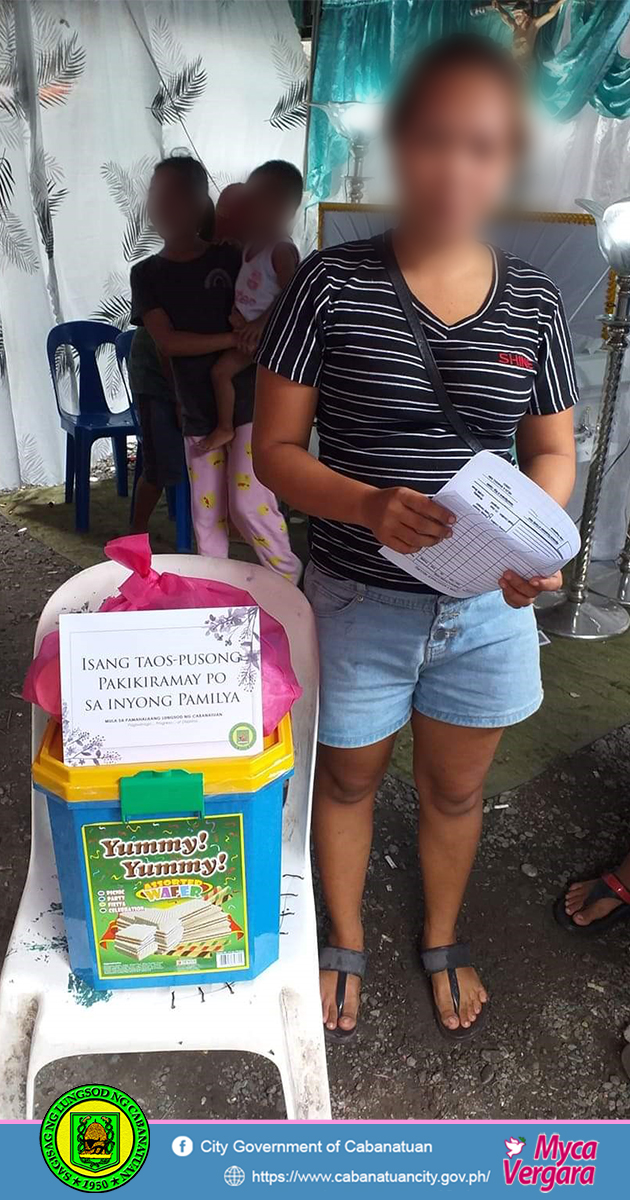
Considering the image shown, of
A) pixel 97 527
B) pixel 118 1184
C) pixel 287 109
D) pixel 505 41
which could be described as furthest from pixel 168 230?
pixel 118 1184

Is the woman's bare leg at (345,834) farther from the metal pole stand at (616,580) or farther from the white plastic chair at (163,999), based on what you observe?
the metal pole stand at (616,580)

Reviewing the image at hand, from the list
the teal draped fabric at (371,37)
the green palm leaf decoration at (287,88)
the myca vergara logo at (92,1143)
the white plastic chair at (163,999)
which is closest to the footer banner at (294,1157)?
the myca vergara logo at (92,1143)

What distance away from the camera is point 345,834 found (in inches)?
40.1

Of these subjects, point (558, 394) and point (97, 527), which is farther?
point (97, 527)

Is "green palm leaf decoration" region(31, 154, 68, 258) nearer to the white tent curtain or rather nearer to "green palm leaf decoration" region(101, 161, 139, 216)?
the white tent curtain

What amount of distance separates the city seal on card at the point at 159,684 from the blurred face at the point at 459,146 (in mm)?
344

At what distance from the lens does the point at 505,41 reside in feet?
2.14

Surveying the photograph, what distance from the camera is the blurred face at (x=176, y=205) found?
Answer: 1828 millimetres

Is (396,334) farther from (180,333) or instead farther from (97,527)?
(97,527)

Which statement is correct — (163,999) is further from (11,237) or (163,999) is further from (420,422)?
(11,237)

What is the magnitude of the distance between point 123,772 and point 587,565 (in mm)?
1870

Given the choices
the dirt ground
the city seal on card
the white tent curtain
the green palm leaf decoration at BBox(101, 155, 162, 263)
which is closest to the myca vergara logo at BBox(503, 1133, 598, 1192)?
the city seal on card

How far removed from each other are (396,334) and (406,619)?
273mm

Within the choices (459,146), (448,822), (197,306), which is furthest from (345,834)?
(197,306)
